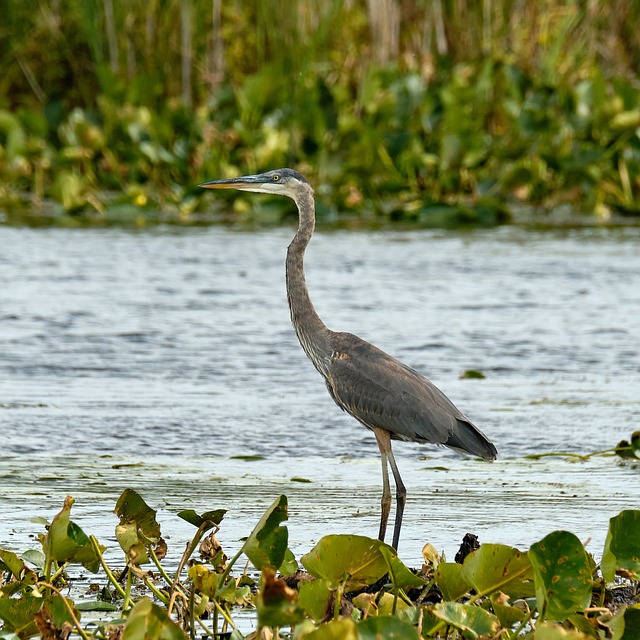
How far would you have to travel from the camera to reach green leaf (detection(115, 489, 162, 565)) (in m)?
3.43

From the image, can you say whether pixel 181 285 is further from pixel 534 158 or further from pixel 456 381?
pixel 534 158

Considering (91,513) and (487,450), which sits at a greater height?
(487,450)

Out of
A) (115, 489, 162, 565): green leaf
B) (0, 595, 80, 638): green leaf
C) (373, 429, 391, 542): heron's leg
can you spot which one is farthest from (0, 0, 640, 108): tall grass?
(0, 595, 80, 638): green leaf

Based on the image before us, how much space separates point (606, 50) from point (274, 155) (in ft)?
16.9

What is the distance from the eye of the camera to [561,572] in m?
3.03

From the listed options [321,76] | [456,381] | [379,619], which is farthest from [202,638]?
[321,76]

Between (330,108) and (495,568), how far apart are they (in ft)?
37.5

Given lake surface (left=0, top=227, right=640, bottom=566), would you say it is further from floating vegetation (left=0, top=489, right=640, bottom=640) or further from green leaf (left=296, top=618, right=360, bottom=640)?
green leaf (left=296, top=618, right=360, bottom=640)

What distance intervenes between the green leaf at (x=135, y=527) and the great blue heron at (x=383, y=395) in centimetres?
81

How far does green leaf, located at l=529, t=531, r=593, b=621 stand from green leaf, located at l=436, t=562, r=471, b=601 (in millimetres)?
236

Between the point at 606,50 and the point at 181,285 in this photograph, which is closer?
the point at 181,285

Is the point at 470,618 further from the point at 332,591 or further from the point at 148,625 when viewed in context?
the point at 148,625

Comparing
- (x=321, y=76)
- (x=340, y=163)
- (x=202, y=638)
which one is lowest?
(x=202, y=638)

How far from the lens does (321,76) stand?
50.6ft
